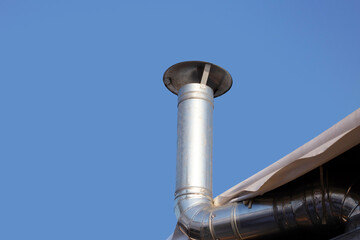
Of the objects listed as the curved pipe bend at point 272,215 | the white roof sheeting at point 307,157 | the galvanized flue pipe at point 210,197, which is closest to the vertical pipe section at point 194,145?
the galvanized flue pipe at point 210,197

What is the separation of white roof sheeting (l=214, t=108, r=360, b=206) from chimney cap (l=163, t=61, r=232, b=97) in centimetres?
236

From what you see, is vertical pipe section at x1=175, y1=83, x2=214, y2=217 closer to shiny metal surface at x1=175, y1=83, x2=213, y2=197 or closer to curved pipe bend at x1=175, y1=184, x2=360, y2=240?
shiny metal surface at x1=175, y1=83, x2=213, y2=197

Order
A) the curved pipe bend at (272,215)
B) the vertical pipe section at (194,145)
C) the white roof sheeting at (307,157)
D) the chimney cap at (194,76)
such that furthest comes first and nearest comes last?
1. the chimney cap at (194,76)
2. the vertical pipe section at (194,145)
3. the curved pipe bend at (272,215)
4. the white roof sheeting at (307,157)

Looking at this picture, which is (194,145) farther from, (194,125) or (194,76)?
(194,76)

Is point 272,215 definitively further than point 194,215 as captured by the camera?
No

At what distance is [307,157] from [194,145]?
2.15 meters

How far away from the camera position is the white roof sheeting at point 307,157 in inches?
144

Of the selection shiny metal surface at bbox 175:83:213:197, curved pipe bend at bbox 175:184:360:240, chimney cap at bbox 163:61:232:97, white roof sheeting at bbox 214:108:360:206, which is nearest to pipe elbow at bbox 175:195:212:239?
curved pipe bend at bbox 175:184:360:240

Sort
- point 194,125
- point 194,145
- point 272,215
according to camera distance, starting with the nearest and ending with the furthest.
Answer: point 272,215 < point 194,145 < point 194,125

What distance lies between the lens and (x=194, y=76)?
268 inches

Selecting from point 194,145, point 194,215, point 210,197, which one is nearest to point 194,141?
point 194,145

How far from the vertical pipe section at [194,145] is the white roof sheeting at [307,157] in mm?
939

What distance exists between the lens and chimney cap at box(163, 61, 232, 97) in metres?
6.78

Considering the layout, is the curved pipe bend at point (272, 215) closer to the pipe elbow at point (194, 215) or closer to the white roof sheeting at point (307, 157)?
the pipe elbow at point (194, 215)
